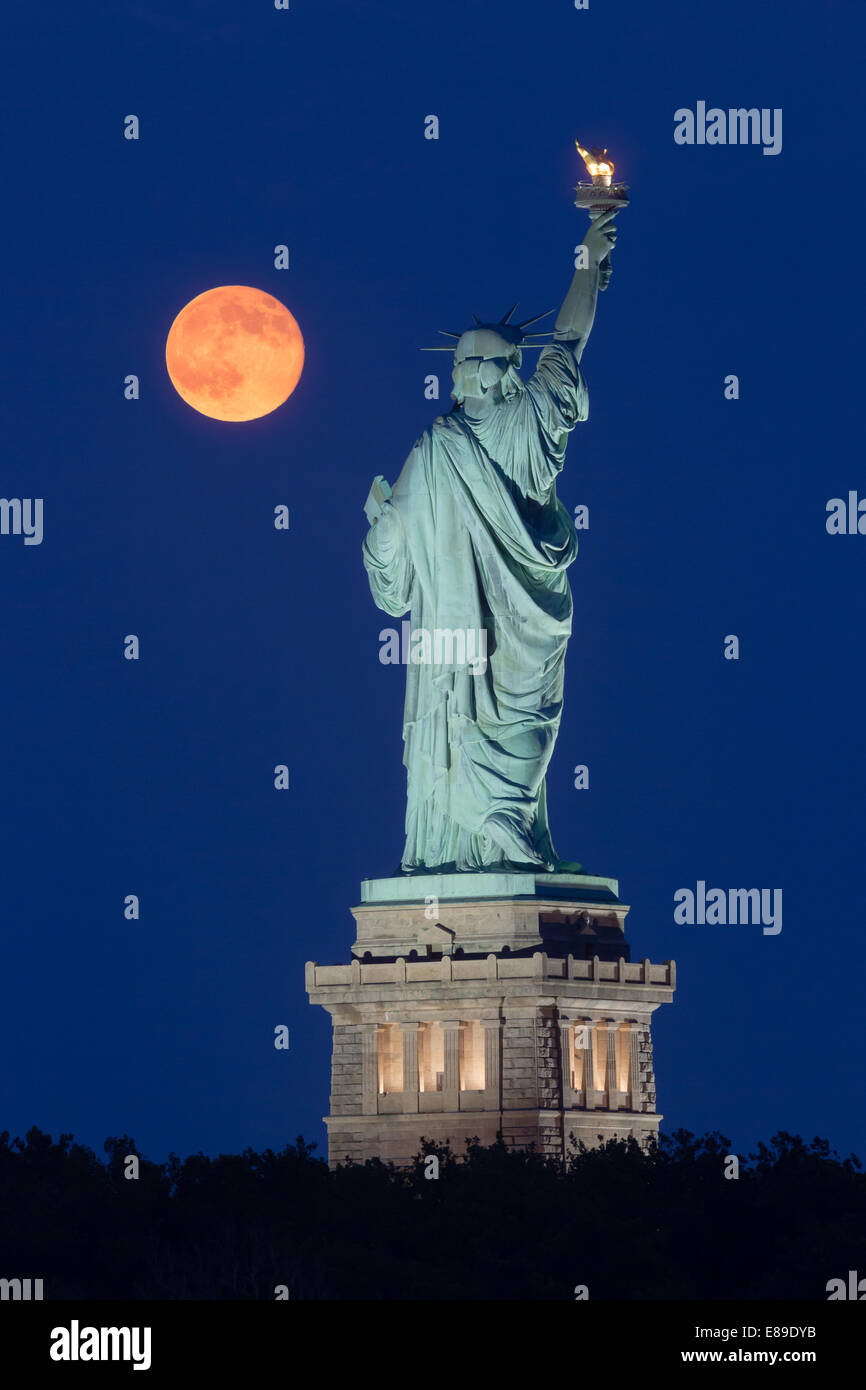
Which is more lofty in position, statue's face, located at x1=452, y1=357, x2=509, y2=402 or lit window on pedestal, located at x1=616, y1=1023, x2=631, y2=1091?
statue's face, located at x1=452, y1=357, x2=509, y2=402

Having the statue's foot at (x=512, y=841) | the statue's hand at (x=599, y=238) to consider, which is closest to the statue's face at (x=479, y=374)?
the statue's hand at (x=599, y=238)

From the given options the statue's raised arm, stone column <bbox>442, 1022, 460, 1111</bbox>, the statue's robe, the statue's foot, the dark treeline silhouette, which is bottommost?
the dark treeline silhouette

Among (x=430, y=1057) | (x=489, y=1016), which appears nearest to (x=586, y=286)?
(x=489, y=1016)

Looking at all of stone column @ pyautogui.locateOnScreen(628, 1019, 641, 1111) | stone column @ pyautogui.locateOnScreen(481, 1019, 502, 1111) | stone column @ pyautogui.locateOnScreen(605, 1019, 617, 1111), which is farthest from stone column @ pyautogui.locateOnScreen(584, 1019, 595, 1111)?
stone column @ pyautogui.locateOnScreen(481, 1019, 502, 1111)

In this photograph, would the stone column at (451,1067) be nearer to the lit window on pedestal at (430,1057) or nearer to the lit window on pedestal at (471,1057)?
the lit window on pedestal at (471,1057)

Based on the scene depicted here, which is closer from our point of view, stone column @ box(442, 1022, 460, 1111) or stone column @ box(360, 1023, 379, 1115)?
stone column @ box(442, 1022, 460, 1111)

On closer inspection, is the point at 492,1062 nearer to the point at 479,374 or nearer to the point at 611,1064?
the point at 611,1064

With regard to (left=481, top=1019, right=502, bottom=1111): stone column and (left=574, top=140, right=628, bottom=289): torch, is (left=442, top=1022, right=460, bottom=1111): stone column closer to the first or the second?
(left=481, top=1019, right=502, bottom=1111): stone column
